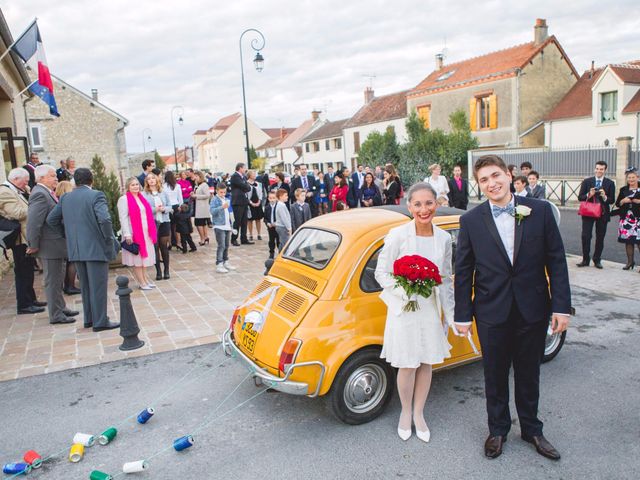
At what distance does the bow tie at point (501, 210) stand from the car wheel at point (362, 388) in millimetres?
1431

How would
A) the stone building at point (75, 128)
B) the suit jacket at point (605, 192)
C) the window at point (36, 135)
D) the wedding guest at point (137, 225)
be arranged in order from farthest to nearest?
the stone building at point (75, 128), the window at point (36, 135), the suit jacket at point (605, 192), the wedding guest at point (137, 225)

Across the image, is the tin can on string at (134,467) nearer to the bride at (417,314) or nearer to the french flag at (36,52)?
the bride at (417,314)

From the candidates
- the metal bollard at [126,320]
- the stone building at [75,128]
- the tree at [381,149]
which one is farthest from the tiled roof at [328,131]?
the metal bollard at [126,320]

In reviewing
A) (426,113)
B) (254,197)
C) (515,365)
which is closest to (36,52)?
(254,197)

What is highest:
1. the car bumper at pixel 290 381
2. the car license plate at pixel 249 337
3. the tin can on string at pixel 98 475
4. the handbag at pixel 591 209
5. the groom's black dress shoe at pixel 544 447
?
the handbag at pixel 591 209

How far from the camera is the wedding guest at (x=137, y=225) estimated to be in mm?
7922

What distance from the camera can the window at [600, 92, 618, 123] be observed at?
24.7 metres

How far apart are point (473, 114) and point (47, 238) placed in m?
30.2

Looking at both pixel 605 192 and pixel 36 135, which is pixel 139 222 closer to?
pixel 605 192

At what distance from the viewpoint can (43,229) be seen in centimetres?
660

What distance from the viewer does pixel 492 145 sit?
31.3 metres

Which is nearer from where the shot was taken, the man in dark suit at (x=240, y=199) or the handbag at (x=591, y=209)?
the handbag at (x=591, y=209)

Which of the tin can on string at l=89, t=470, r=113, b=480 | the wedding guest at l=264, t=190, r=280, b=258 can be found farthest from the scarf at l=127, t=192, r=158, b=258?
the tin can on string at l=89, t=470, r=113, b=480

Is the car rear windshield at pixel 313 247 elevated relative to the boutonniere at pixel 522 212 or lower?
lower
